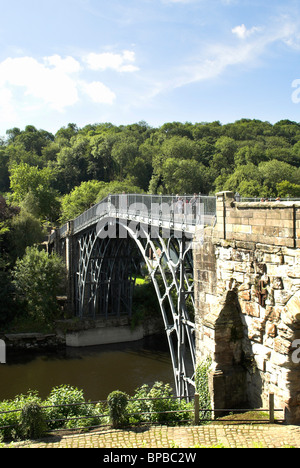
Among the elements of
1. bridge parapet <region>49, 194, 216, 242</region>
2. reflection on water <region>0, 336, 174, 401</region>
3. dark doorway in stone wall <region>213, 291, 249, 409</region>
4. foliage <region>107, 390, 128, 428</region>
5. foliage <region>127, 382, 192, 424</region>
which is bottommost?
reflection on water <region>0, 336, 174, 401</region>

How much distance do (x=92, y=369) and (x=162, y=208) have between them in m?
13.5

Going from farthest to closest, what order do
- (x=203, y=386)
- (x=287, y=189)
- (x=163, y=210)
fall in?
1. (x=287, y=189)
2. (x=163, y=210)
3. (x=203, y=386)

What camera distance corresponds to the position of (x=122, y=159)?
6462 centimetres

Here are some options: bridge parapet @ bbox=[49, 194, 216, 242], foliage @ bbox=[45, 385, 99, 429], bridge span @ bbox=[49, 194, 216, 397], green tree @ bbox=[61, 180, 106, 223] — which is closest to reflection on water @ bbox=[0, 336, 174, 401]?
bridge span @ bbox=[49, 194, 216, 397]

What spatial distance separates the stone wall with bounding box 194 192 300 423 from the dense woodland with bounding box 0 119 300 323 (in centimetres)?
1970

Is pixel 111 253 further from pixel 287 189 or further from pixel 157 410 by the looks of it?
pixel 287 189

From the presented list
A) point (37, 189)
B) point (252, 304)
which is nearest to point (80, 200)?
point (37, 189)

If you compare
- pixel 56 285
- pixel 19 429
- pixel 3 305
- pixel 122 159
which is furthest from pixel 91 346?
pixel 122 159

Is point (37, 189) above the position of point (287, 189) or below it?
above

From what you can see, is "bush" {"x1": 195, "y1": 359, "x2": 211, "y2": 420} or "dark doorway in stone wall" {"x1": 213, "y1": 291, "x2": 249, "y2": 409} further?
"bush" {"x1": 195, "y1": 359, "x2": 211, "y2": 420}

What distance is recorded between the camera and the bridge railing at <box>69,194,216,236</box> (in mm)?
10952

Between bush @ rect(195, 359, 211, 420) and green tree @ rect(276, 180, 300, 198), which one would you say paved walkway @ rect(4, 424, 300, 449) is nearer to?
bush @ rect(195, 359, 211, 420)

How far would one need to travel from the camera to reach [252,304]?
877 cm
